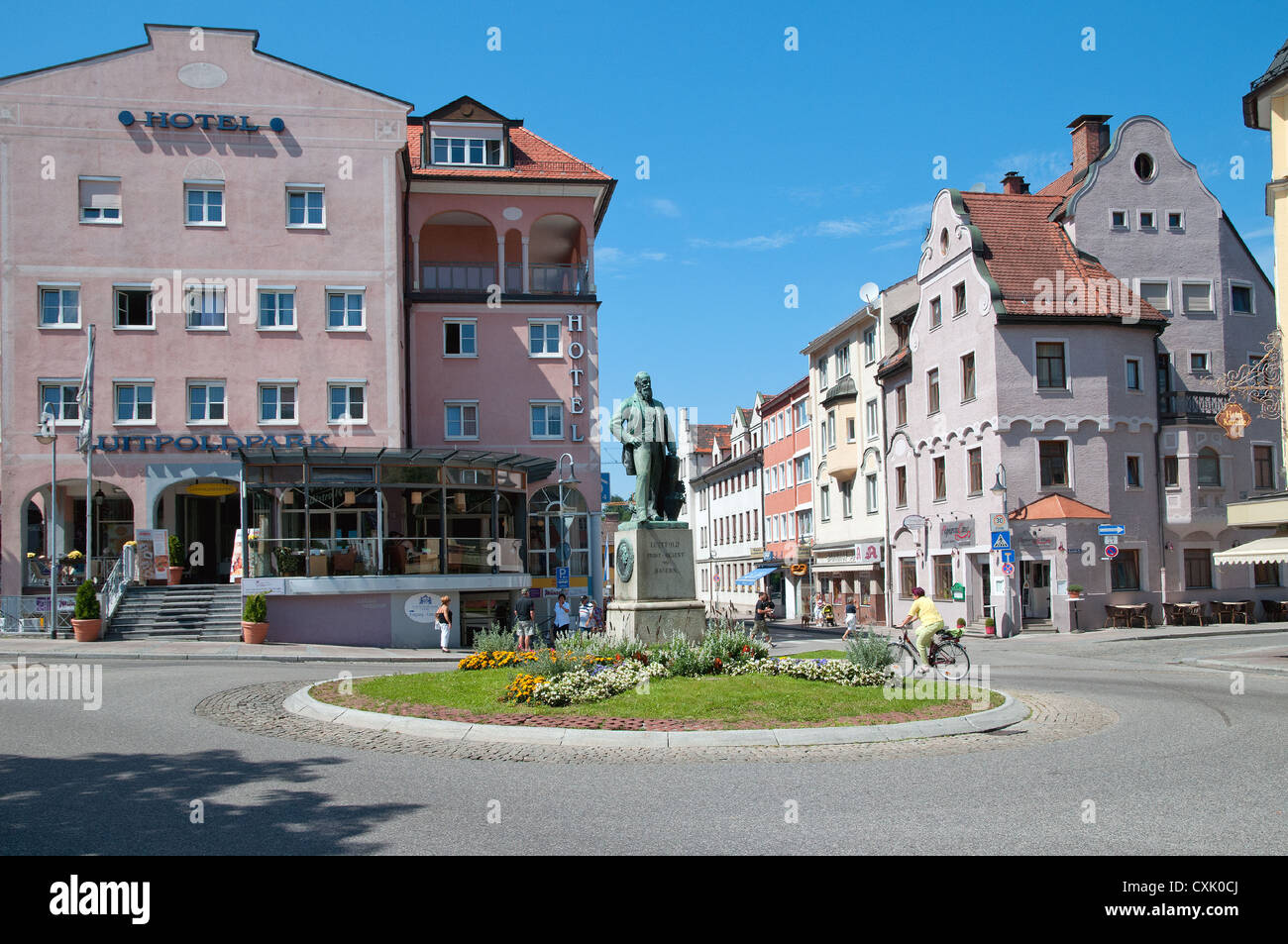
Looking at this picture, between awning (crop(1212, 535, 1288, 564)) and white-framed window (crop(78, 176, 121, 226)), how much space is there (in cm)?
3556

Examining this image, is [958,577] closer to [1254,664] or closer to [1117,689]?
[1254,664]

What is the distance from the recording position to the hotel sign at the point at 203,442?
115 feet

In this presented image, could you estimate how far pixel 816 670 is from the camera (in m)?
14.6

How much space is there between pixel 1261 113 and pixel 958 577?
18870 mm

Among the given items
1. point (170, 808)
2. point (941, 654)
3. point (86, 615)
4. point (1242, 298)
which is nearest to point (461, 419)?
point (86, 615)

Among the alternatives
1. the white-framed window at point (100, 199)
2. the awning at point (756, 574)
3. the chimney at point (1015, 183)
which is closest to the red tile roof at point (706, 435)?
the awning at point (756, 574)

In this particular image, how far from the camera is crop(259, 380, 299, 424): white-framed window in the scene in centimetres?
3681

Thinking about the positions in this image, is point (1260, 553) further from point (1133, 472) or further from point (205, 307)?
point (205, 307)

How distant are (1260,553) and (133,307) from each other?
3512 centimetres

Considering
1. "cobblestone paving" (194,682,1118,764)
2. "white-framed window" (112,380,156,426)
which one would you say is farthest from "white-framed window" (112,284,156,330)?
"cobblestone paving" (194,682,1118,764)

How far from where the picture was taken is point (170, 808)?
8.12 meters

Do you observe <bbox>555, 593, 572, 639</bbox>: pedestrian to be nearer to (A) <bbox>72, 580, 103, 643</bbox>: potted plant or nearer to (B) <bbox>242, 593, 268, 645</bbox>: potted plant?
(B) <bbox>242, 593, 268, 645</bbox>: potted plant

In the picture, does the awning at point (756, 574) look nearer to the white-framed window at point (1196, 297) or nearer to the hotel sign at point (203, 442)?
the white-framed window at point (1196, 297)
